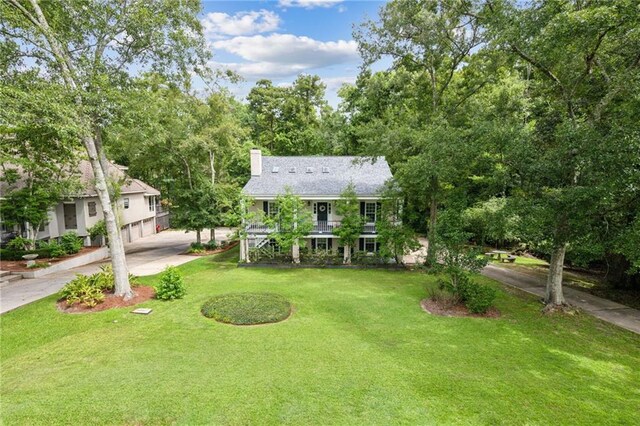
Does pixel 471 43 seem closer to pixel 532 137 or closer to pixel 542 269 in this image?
pixel 532 137

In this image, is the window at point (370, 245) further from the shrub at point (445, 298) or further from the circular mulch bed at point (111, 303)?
the circular mulch bed at point (111, 303)

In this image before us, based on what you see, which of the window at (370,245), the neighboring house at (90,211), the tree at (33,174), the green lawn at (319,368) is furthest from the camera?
the window at (370,245)

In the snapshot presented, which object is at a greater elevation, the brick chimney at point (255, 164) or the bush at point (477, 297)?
the brick chimney at point (255, 164)

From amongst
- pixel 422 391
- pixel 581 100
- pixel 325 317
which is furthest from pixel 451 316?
pixel 581 100

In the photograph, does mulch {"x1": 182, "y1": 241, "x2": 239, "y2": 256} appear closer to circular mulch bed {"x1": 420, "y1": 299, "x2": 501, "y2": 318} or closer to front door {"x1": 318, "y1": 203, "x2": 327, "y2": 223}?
front door {"x1": 318, "y1": 203, "x2": 327, "y2": 223}

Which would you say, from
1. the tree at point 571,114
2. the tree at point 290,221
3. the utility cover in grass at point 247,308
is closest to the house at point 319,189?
the tree at point 290,221

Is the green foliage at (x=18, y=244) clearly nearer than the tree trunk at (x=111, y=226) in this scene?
No

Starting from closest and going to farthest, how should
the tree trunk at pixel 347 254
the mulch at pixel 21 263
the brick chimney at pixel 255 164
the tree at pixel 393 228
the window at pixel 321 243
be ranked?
the mulch at pixel 21 263 → the tree at pixel 393 228 → the tree trunk at pixel 347 254 → the window at pixel 321 243 → the brick chimney at pixel 255 164
